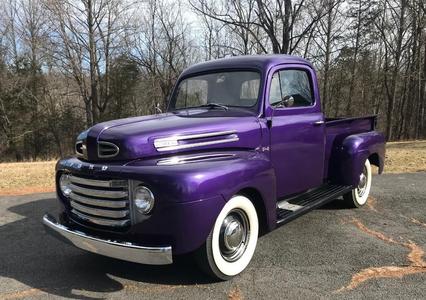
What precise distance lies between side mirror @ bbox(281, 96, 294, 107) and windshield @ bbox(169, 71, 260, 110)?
0.36 meters

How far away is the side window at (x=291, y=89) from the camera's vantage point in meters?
5.13

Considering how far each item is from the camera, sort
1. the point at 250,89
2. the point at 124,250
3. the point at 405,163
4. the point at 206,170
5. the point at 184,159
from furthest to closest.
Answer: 1. the point at 405,163
2. the point at 250,89
3. the point at 184,159
4. the point at 206,170
5. the point at 124,250

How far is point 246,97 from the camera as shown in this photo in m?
5.02

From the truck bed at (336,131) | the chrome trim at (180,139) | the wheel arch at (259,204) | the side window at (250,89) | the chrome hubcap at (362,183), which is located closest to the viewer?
the chrome trim at (180,139)

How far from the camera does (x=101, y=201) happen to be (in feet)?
12.7

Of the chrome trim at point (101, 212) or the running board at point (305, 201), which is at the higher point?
the chrome trim at point (101, 212)

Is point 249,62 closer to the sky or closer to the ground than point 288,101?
closer to the sky

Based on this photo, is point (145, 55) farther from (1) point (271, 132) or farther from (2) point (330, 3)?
(1) point (271, 132)

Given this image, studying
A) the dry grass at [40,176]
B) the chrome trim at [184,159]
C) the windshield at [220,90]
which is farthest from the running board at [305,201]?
the dry grass at [40,176]

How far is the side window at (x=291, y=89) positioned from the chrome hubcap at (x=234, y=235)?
1.48 meters

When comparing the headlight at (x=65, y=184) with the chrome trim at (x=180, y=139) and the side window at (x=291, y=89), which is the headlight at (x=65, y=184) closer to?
the chrome trim at (x=180, y=139)

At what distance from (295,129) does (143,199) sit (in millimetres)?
2295

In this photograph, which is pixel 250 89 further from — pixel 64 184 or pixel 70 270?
pixel 70 270

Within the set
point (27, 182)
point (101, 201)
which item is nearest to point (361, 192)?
point (101, 201)
